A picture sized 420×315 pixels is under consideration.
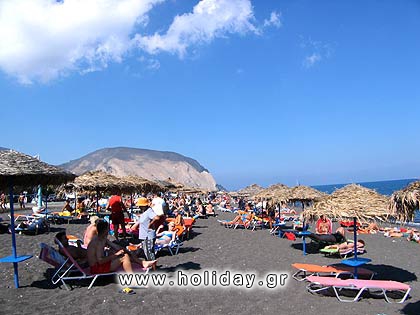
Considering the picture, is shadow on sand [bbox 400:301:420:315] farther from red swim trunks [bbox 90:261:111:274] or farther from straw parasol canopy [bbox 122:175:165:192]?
straw parasol canopy [bbox 122:175:165:192]

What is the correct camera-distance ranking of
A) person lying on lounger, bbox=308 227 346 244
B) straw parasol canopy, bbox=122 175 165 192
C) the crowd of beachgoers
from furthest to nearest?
straw parasol canopy, bbox=122 175 165 192 < person lying on lounger, bbox=308 227 346 244 < the crowd of beachgoers

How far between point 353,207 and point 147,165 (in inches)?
4644

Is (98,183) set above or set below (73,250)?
above

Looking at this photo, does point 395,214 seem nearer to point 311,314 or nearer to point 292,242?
point 311,314

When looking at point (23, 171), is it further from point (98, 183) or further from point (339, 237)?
point (339, 237)

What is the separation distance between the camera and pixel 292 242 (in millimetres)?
11516

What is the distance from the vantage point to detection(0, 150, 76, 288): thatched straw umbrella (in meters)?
5.55

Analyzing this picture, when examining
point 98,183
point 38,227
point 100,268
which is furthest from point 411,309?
point 38,227

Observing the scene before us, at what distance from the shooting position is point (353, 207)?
6.31 m

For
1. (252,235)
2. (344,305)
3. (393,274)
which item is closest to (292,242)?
(252,235)

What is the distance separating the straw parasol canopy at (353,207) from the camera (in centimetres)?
620

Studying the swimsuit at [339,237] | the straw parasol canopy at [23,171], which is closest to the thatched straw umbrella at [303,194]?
the swimsuit at [339,237]

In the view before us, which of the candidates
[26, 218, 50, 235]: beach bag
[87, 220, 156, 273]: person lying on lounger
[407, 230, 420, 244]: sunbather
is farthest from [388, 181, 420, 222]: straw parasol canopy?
[26, 218, 50, 235]: beach bag

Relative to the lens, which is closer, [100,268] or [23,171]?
[23,171]
